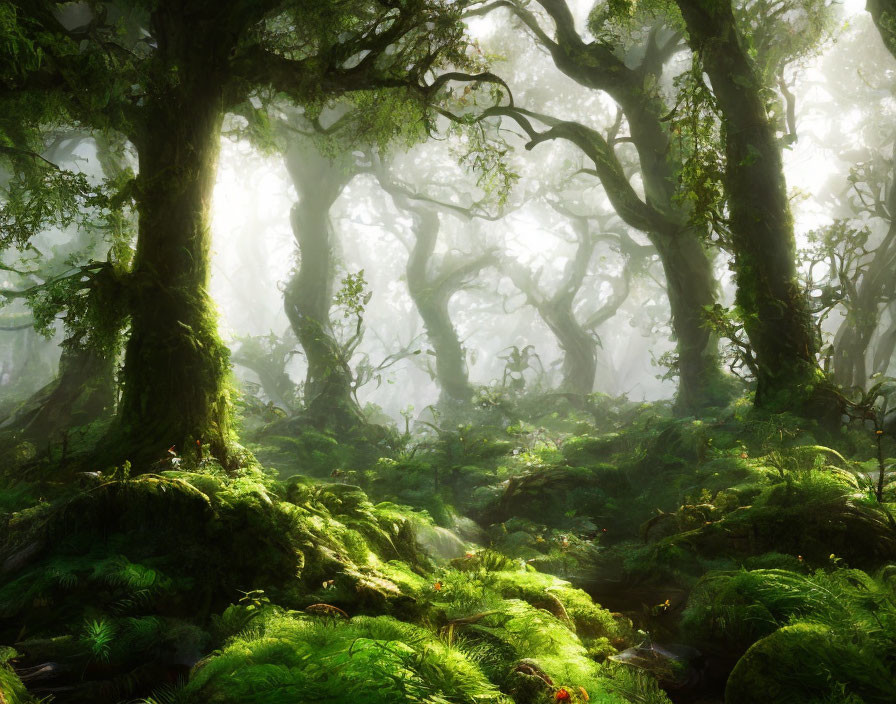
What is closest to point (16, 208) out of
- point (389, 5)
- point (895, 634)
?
point (389, 5)

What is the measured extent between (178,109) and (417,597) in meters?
5.70

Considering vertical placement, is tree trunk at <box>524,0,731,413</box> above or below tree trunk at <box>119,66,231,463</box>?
above

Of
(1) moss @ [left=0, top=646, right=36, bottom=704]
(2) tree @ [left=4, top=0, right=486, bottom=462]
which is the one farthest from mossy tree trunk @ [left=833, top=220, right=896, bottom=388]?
(1) moss @ [left=0, top=646, right=36, bottom=704]

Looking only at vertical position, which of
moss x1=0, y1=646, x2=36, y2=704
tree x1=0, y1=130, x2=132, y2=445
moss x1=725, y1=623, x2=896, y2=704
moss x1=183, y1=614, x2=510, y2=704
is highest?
tree x1=0, y1=130, x2=132, y2=445

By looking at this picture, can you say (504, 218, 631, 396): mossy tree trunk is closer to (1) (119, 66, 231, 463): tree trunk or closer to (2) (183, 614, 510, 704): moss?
(1) (119, 66, 231, 463): tree trunk

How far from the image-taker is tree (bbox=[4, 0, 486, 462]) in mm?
4902

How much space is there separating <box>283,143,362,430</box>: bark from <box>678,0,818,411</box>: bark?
9.41 metres

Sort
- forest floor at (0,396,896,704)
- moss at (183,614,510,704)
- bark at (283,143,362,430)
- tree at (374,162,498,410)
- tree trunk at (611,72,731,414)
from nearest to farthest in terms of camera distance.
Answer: moss at (183,614,510,704) < forest floor at (0,396,896,704) < tree trunk at (611,72,731,414) < bark at (283,143,362,430) < tree at (374,162,498,410)

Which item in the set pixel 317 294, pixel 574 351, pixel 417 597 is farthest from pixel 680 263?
pixel 317 294

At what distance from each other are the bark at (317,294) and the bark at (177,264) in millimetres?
7756

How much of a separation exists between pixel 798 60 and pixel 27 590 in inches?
603

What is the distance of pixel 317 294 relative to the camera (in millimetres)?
15594

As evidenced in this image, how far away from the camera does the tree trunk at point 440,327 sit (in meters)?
20.1

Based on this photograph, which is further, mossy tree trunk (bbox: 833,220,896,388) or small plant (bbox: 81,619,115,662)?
mossy tree trunk (bbox: 833,220,896,388)
